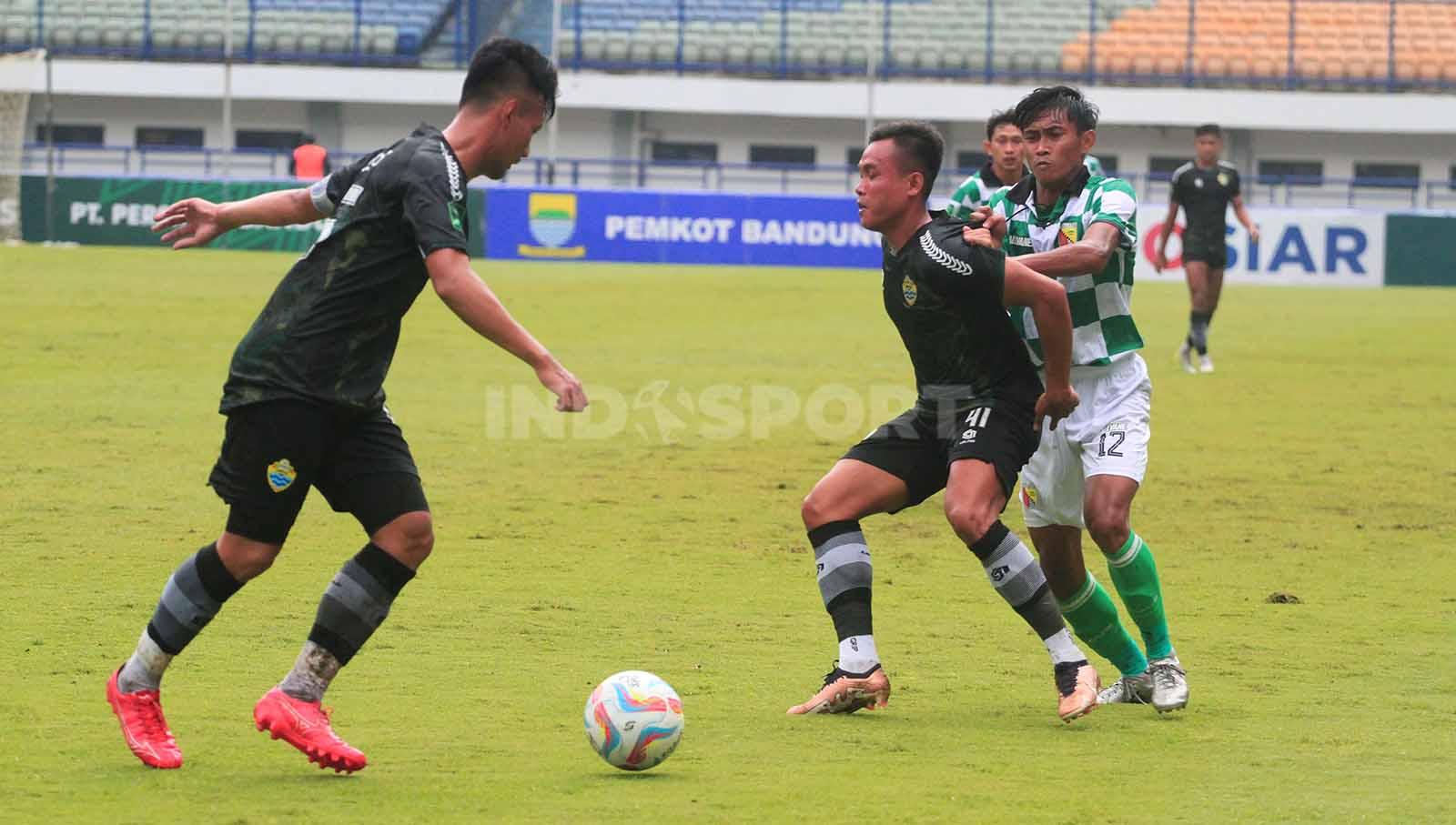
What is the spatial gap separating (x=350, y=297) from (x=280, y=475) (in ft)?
1.65

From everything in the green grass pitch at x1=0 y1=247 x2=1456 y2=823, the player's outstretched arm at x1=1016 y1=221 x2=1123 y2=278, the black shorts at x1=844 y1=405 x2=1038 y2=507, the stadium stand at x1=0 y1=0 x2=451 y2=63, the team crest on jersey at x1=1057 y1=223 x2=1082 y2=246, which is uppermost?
the stadium stand at x1=0 y1=0 x2=451 y2=63

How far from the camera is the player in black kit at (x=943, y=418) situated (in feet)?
20.0

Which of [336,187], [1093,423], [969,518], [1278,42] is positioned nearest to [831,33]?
[1278,42]

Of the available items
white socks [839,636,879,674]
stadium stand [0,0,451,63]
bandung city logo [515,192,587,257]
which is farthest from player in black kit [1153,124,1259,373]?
stadium stand [0,0,451,63]

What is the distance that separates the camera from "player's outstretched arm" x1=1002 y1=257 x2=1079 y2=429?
599 cm

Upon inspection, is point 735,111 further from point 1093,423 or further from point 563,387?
point 563,387

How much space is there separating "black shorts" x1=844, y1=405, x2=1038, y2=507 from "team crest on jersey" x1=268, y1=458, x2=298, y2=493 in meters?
1.94

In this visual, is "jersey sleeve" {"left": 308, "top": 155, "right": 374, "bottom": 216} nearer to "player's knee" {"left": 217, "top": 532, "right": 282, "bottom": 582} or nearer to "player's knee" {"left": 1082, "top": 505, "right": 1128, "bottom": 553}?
"player's knee" {"left": 217, "top": 532, "right": 282, "bottom": 582}

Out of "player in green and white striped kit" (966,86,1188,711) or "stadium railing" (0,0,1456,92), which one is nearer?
"player in green and white striped kit" (966,86,1188,711)

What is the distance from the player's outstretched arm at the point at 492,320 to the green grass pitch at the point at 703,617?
106cm

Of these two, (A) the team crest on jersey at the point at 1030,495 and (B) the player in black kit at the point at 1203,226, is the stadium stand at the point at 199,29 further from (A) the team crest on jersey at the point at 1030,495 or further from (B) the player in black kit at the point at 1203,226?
(A) the team crest on jersey at the point at 1030,495

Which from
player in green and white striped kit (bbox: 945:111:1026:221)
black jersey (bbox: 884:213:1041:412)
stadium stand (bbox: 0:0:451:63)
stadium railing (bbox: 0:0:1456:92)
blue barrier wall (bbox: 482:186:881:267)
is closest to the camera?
black jersey (bbox: 884:213:1041:412)

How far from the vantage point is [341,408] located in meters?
5.21

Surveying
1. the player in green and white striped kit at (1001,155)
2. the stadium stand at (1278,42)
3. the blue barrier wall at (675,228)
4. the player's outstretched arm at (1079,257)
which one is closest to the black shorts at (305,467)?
the player's outstretched arm at (1079,257)
